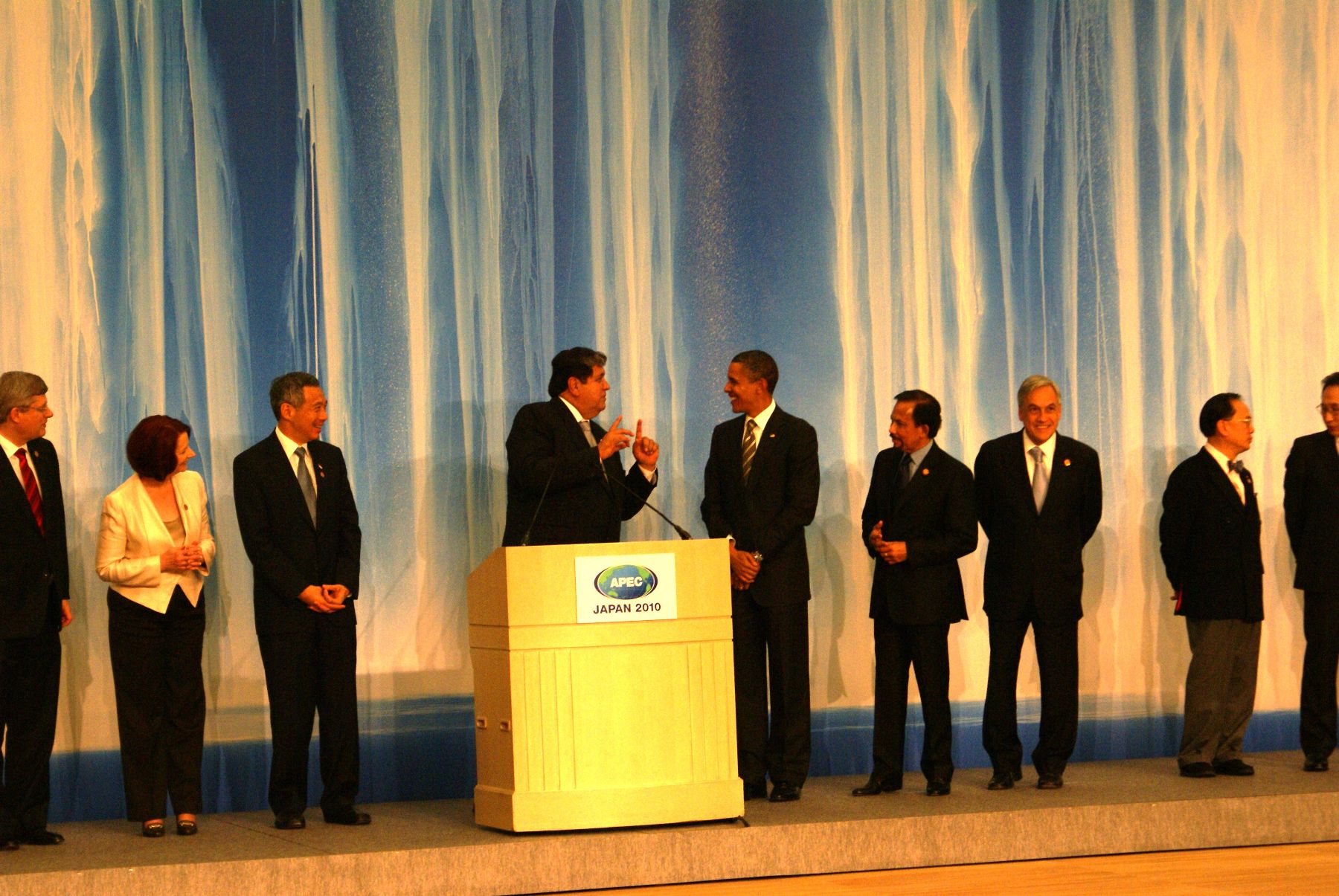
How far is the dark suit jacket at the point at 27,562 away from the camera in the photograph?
4.94 m

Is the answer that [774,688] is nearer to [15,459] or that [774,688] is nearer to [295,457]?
[295,457]

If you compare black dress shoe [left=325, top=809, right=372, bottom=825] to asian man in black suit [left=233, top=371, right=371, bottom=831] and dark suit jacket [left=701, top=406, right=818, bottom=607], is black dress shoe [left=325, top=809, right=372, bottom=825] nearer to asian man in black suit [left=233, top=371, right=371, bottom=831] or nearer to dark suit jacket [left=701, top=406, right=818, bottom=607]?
asian man in black suit [left=233, top=371, right=371, bottom=831]

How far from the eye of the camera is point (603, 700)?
4.79 meters

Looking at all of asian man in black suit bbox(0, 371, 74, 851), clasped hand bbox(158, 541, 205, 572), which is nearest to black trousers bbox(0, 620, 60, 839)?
asian man in black suit bbox(0, 371, 74, 851)

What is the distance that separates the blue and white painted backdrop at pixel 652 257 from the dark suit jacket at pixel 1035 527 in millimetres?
905

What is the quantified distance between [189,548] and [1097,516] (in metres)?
3.24

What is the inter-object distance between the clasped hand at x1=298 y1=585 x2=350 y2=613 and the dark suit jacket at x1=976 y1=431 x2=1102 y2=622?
228cm

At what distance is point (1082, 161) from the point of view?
22.6ft

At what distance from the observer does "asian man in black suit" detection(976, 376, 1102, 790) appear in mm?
5699

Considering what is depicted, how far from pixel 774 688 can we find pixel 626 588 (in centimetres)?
102

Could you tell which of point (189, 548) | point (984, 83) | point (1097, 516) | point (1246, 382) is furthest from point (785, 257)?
point (189, 548)

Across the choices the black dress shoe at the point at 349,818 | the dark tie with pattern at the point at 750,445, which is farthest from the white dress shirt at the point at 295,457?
the dark tie with pattern at the point at 750,445

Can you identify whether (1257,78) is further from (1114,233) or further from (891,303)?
(891,303)

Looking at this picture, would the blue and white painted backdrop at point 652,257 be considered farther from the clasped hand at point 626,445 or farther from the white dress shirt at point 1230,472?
the clasped hand at point 626,445
